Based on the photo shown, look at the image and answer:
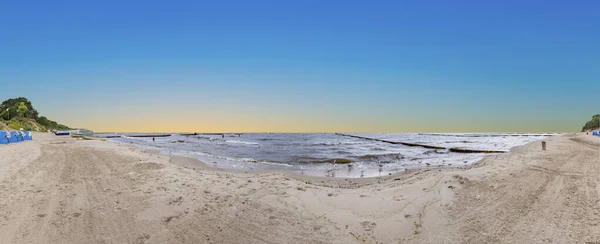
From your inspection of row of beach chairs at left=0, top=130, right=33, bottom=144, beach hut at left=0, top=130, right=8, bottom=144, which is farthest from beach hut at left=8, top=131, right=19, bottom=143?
beach hut at left=0, top=130, right=8, bottom=144

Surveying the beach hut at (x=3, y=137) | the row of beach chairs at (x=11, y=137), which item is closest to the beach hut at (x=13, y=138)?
the row of beach chairs at (x=11, y=137)

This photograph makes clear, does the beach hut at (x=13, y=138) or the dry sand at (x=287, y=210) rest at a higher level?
the beach hut at (x=13, y=138)

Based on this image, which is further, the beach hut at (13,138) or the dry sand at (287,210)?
the beach hut at (13,138)

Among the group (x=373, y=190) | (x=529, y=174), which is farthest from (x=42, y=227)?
(x=529, y=174)

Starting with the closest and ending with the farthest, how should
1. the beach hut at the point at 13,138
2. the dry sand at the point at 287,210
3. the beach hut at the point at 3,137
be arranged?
the dry sand at the point at 287,210 < the beach hut at the point at 3,137 < the beach hut at the point at 13,138

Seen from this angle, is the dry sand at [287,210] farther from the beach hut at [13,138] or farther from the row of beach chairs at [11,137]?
the beach hut at [13,138]

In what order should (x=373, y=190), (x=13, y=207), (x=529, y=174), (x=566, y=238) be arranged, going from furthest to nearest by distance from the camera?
(x=529, y=174) → (x=373, y=190) → (x=13, y=207) → (x=566, y=238)

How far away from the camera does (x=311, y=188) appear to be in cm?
1078

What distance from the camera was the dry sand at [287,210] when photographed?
6.36 m

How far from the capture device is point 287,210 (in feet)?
26.4

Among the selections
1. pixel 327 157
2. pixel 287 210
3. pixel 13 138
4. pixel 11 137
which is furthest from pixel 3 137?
pixel 287 210

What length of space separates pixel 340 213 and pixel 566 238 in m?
4.78

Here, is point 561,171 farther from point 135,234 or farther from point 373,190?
point 135,234

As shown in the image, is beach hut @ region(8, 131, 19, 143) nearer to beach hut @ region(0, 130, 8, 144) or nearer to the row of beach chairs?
the row of beach chairs
